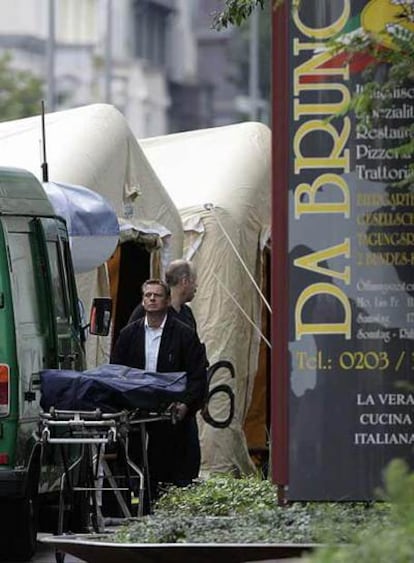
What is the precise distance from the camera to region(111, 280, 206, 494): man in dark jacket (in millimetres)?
13961

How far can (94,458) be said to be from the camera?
522 inches

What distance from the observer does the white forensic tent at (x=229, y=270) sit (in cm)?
1848

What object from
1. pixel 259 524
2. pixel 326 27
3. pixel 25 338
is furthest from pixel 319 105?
pixel 25 338

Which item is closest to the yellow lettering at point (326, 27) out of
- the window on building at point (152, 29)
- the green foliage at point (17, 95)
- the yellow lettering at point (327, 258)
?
the yellow lettering at point (327, 258)

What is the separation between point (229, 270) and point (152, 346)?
468cm

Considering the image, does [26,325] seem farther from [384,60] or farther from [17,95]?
[17,95]

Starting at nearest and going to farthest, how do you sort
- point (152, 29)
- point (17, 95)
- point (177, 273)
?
point (177, 273) < point (17, 95) < point (152, 29)

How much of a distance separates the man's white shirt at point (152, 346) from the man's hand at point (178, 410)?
1.84 ft

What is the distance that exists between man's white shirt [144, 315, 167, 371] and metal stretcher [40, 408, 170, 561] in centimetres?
77

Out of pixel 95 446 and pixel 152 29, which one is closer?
pixel 95 446

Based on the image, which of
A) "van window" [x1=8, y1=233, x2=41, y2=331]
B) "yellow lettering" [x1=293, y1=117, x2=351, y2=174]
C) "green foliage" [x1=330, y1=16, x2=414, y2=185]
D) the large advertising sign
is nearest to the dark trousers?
"van window" [x1=8, y1=233, x2=41, y2=331]

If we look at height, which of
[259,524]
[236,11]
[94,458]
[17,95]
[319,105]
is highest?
[17,95]

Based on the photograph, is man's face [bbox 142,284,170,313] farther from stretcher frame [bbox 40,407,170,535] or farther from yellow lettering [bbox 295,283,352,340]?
yellow lettering [bbox 295,283,352,340]

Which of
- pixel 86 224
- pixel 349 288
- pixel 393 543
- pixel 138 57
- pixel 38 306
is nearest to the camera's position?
pixel 393 543
